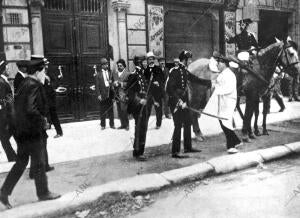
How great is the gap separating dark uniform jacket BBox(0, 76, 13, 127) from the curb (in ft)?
8.94

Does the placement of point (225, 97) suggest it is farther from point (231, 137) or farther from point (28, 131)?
point (28, 131)

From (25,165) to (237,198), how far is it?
8.79 feet

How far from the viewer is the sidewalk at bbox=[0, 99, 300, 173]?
25.2 ft

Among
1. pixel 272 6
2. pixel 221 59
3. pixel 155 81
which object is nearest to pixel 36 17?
pixel 155 81

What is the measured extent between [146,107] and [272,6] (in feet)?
36.5

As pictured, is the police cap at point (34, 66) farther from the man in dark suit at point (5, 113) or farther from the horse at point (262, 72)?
the horse at point (262, 72)

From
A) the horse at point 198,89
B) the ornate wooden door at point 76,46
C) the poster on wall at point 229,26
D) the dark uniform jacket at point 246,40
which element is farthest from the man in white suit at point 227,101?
the poster on wall at point 229,26

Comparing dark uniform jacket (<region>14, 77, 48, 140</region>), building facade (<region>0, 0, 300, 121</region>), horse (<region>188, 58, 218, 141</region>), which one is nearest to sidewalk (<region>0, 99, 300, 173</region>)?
horse (<region>188, 58, 218, 141</region>)

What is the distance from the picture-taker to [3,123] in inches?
281

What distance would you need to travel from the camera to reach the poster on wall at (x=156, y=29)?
→ 1246 centimetres

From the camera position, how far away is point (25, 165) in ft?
15.8

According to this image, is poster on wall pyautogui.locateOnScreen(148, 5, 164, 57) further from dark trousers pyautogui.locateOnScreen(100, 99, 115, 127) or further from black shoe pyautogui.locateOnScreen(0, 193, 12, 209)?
black shoe pyautogui.locateOnScreen(0, 193, 12, 209)

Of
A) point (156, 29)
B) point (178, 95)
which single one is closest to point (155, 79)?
point (178, 95)

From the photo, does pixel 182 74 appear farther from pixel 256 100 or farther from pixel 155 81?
pixel 256 100
